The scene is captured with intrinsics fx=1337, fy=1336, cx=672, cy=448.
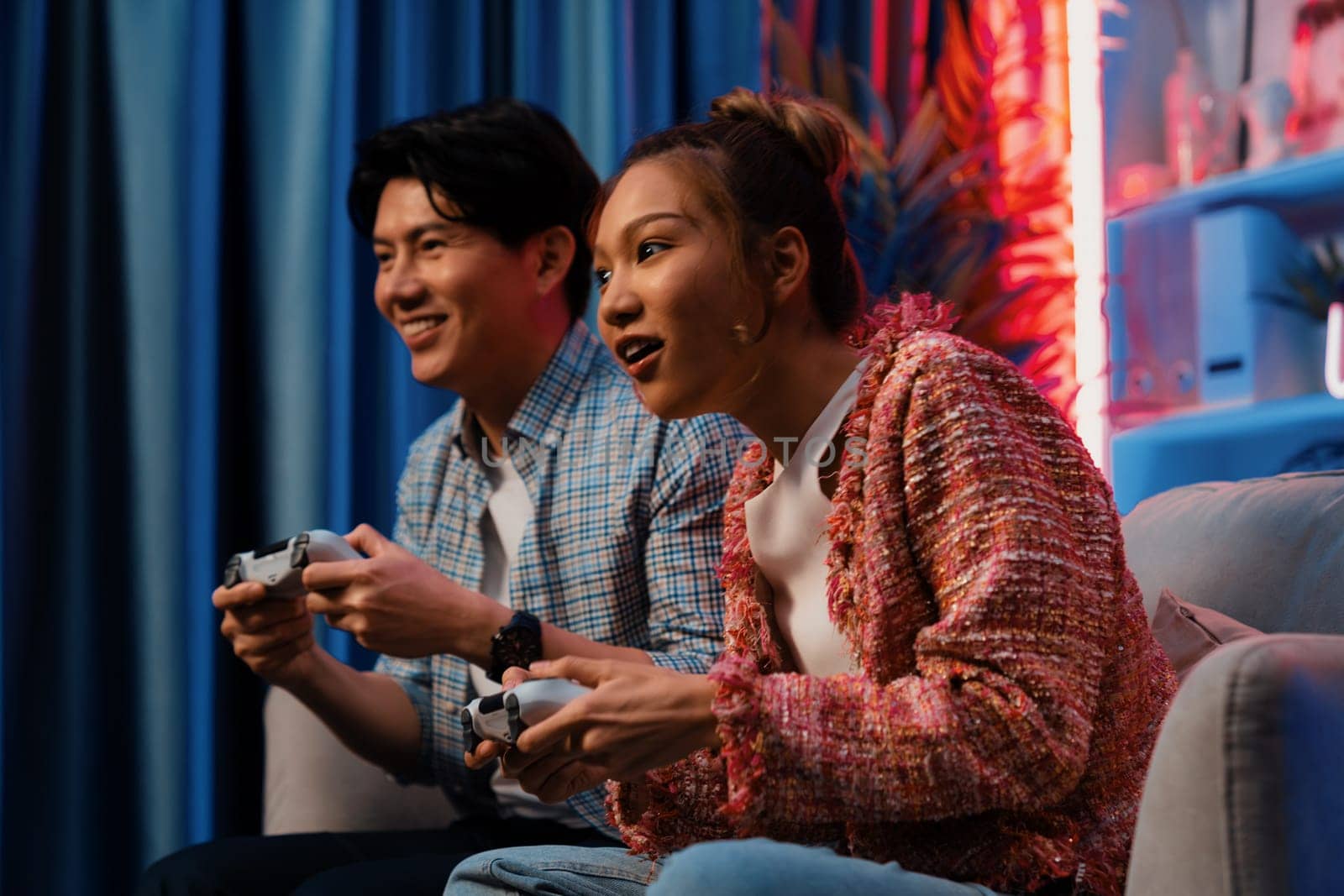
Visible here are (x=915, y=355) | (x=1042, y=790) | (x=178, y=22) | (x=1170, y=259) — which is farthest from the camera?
(x=1170, y=259)

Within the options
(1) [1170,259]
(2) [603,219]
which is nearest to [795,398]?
(2) [603,219]

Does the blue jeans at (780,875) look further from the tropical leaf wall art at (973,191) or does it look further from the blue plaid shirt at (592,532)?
the tropical leaf wall art at (973,191)

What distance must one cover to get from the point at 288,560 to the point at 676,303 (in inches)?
22.0

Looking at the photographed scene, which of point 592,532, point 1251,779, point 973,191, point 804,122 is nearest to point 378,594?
point 592,532

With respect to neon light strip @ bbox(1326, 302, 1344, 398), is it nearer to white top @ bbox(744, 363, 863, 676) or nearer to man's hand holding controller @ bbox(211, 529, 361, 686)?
white top @ bbox(744, 363, 863, 676)

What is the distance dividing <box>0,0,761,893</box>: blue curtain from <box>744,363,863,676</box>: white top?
1.24 meters

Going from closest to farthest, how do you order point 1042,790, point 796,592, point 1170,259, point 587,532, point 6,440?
point 1042,790 < point 796,592 < point 587,532 < point 6,440 < point 1170,259

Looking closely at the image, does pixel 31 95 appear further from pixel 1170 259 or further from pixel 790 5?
pixel 1170 259

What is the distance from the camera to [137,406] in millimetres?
1999

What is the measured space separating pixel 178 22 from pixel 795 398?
1.47m

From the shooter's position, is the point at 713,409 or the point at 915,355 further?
the point at 713,409

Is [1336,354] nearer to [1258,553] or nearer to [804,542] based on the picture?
[1258,553]

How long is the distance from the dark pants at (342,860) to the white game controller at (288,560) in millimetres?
267

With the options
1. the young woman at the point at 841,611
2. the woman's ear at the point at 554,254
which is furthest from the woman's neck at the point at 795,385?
the woman's ear at the point at 554,254
